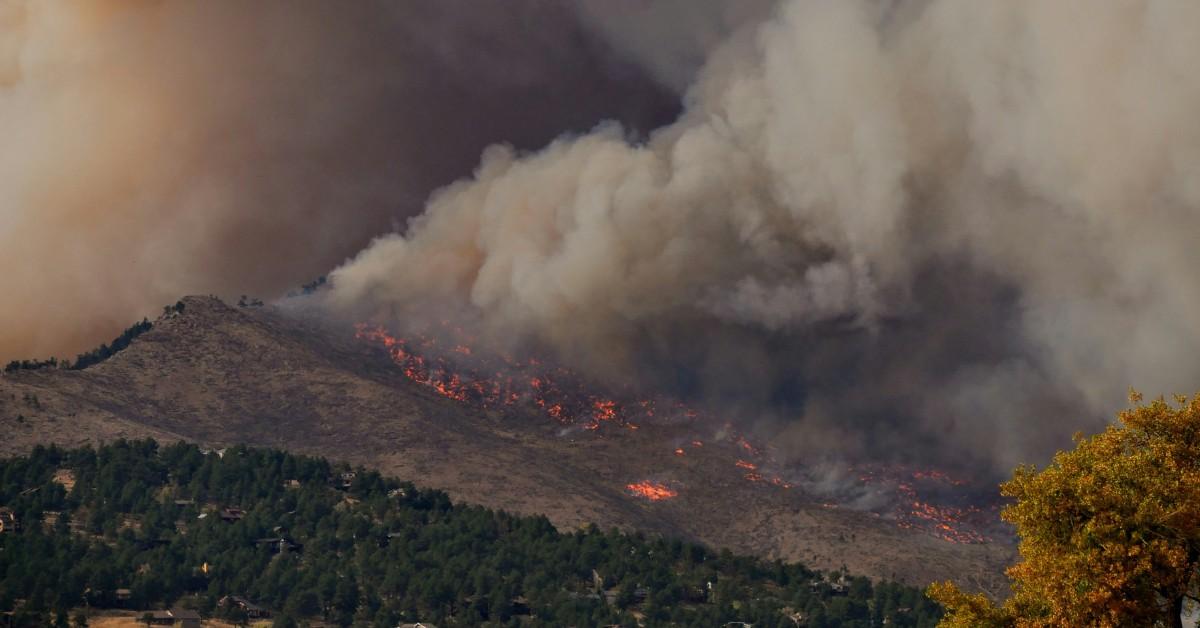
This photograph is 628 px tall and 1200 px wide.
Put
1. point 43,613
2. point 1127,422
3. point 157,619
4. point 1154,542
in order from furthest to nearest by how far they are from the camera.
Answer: point 157,619 → point 43,613 → point 1127,422 → point 1154,542

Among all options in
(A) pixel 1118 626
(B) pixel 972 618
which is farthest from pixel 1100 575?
(B) pixel 972 618

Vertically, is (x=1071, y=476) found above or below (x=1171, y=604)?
above

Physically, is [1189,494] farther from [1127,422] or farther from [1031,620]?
[1031,620]

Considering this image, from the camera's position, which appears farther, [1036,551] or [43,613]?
[43,613]

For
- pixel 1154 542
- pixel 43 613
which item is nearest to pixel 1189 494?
pixel 1154 542

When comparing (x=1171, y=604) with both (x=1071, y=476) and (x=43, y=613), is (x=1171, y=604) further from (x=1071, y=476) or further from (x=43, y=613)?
(x=43, y=613)

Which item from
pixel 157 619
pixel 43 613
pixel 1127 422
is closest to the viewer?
pixel 1127 422
